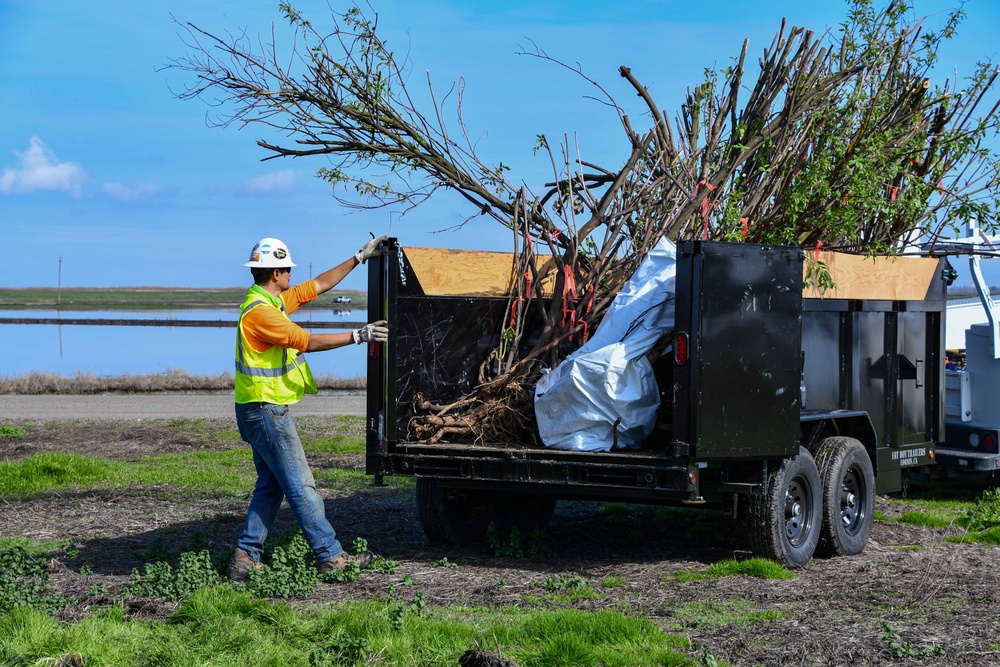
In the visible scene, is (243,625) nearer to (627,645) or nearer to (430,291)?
(627,645)

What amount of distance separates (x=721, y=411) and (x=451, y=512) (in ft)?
7.38

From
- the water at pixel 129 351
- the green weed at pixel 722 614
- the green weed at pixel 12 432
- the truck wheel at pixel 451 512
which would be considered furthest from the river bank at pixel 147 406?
the green weed at pixel 722 614

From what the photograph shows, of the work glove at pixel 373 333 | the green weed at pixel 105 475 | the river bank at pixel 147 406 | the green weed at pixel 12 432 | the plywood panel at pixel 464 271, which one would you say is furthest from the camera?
the river bank at pixel 147 406

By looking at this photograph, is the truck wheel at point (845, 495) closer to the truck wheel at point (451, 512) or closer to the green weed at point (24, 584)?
the truck wheel at point (451, 512)

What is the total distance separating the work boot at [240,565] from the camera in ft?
22.5

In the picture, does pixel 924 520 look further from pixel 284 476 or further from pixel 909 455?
pixel 284 476

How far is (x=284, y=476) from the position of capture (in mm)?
7008

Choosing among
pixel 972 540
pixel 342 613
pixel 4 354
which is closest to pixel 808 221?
pixel 972 540

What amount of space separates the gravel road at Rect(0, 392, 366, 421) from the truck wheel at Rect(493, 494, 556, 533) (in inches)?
378

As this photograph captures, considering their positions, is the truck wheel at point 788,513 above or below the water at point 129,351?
below

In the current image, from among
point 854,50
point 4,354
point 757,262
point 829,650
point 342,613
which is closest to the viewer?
point 829,650

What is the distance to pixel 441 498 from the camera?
26.5 ft

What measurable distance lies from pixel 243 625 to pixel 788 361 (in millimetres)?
3726

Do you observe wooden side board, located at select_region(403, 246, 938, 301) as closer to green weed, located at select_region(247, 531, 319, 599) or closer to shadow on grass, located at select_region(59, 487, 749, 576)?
shadow on grass, located at select_region(59, 487, 749, 576)
